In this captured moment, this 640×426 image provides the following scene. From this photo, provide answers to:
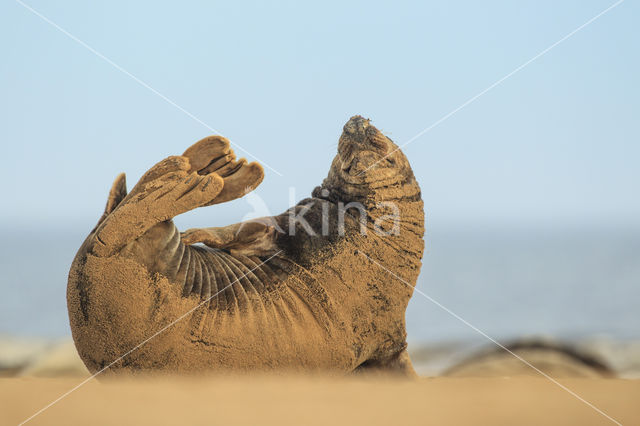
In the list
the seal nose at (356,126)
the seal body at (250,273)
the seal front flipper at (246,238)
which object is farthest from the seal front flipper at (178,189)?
the seal nose at (356,126)

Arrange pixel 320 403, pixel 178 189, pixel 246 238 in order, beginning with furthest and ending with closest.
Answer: pixel 246 238 → pixel 178 189 → pixel 320 403

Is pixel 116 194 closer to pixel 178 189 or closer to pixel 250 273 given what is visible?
pixel 178 189

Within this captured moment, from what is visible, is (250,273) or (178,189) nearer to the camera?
(178,189)

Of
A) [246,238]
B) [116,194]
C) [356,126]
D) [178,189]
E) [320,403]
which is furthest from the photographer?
[356,126]

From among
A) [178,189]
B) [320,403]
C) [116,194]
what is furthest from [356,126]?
[320,403]

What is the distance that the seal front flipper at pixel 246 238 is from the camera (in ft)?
18.0

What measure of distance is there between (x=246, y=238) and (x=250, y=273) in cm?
34

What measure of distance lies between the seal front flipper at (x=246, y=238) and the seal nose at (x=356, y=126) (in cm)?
100

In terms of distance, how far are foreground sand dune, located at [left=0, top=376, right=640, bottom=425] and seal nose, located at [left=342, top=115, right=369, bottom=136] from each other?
2108 millimetres

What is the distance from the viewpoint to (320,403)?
4.06 metres

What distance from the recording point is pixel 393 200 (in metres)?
5.73

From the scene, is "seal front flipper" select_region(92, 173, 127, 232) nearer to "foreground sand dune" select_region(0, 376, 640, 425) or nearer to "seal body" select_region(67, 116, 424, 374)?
"seal body" select_region(67, 116, 424, 374)

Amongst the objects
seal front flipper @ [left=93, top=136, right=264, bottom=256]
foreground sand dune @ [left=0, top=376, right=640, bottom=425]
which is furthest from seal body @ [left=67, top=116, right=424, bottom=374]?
foreground sand dune @ [left=0, top=376, right=640, bottom=425]

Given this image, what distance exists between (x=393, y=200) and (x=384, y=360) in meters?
1.25
